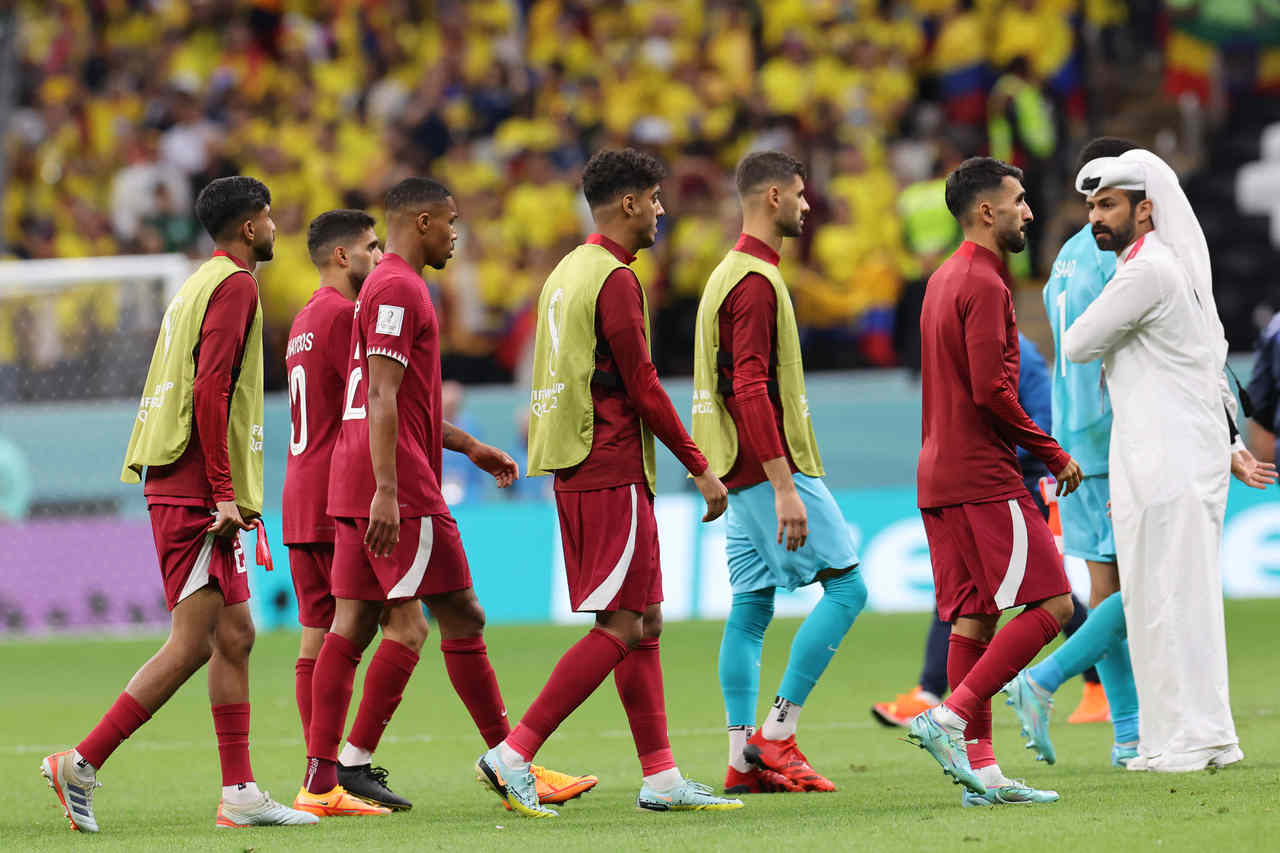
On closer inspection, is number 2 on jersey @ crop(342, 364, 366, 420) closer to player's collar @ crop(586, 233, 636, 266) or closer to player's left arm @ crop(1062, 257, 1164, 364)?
player's collar @ crop(586, 233, 636, 266)

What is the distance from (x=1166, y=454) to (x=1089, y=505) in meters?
1.01

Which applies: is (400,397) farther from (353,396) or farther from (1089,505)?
(1089,505)

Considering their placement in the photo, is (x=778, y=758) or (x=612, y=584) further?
(x=778, y=758)

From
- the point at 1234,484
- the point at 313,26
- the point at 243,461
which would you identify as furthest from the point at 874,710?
the point at 313,26

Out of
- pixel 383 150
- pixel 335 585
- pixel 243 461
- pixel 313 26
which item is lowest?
pixel 335 585

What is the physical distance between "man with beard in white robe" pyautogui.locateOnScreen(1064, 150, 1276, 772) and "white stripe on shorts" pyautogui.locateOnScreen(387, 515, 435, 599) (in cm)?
250

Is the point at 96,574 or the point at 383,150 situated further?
the point at 383,150

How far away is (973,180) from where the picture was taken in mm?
6602

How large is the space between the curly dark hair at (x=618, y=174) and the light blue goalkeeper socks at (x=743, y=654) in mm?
1769

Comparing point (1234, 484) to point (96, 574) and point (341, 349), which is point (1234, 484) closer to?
point (341, 349)

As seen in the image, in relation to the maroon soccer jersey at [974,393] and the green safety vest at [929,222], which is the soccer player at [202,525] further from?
the green safety vest at [929,222]

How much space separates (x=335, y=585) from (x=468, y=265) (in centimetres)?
1117

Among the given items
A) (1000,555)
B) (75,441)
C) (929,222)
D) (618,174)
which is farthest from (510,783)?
(75,441)

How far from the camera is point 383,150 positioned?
1961cm
